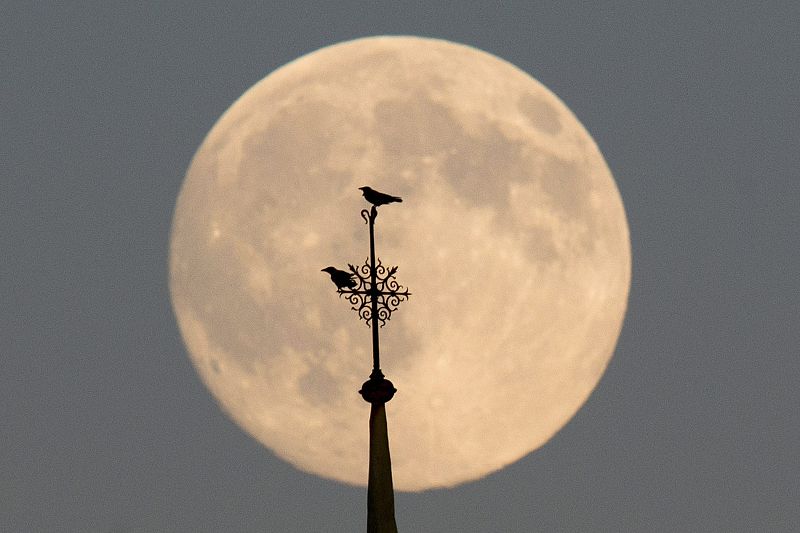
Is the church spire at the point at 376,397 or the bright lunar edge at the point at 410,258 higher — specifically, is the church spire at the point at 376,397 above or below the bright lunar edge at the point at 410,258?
below

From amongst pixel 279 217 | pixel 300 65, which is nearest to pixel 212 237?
pixel 279 217

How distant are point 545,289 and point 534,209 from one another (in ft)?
4.95

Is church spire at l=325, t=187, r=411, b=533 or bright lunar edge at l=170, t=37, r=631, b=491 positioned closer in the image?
church spire at l=325, t=187, r=411, b=533

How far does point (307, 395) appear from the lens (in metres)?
35.5

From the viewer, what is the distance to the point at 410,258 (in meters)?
34.3

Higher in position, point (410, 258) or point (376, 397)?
point (410, 258)

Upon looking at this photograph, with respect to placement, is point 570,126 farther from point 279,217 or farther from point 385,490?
point 385,490

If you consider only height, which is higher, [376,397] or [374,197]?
[374,197]

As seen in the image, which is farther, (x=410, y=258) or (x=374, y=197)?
(x=410, y=258)

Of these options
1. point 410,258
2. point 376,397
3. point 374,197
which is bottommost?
point 376,397

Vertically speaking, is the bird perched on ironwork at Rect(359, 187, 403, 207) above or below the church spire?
above

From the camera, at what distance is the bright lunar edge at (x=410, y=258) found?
34.7 metres

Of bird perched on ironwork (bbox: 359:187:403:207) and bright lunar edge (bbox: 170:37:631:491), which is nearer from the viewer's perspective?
bird perched on ironwork (bbox: 359:187:403:207)

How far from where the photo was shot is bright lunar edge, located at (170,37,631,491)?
3466cm
